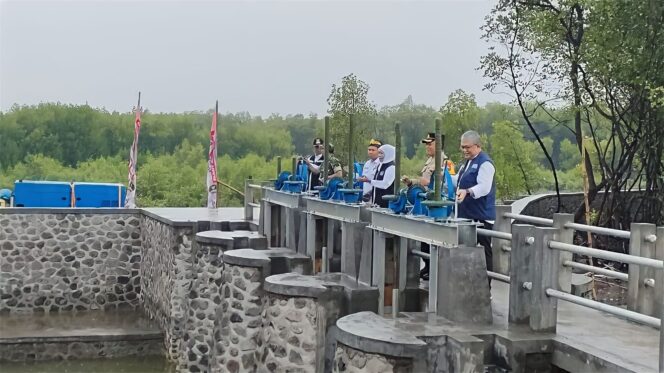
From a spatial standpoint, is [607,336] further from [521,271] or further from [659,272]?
[659,272]

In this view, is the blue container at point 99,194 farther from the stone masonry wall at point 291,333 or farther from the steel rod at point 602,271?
the steel rod at point 602,271

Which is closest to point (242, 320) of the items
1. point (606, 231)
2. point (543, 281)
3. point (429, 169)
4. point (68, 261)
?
point (429, 169)

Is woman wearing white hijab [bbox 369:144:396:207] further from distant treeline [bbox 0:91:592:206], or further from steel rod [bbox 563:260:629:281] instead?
distant treeline [bbox 0:91:592:206]

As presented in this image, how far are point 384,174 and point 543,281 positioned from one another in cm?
350

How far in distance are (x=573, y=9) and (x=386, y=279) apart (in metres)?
8.03

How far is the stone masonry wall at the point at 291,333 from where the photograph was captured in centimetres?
745

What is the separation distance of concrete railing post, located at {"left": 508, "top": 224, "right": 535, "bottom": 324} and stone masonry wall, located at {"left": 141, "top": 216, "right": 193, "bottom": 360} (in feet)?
24.2

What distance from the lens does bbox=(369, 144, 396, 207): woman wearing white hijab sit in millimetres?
9547

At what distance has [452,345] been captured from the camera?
6.03 metres

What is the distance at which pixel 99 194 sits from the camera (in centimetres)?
2180

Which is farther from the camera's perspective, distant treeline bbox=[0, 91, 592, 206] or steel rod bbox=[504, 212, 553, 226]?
distant treeline bbox=[0, 91, 592, 206]

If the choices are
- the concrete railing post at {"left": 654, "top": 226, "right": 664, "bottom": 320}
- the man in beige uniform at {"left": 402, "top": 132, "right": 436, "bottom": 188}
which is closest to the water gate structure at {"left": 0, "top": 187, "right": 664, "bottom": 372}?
the concrete railing post at {"left": 654, "top": 226, "right": 664, "bottom": 320}

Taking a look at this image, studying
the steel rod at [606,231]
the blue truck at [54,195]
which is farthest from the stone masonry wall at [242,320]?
the blue truck at [54,195]

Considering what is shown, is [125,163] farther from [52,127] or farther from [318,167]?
[318,167]
